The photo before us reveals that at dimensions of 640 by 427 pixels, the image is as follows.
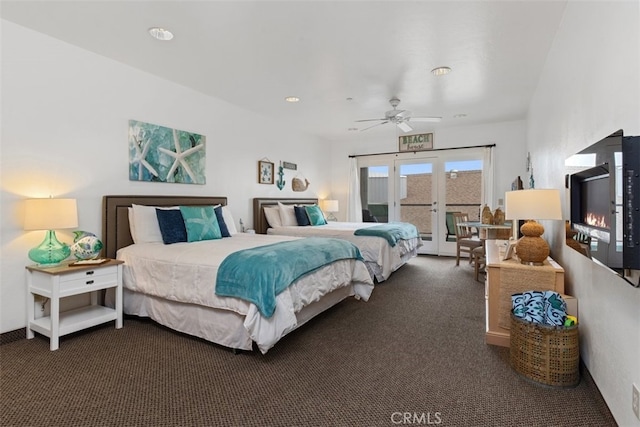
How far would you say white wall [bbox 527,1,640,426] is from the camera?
55.0 inches

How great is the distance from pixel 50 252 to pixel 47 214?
357mm

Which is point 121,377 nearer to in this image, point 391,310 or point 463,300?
point 391,310

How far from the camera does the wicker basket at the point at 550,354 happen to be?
6.36 ft

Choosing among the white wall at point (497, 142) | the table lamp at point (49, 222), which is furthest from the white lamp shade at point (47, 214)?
the white wall at point (497, 142)

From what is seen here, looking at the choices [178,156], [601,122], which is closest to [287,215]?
[178,156]

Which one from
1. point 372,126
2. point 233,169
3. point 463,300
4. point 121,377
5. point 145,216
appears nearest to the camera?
point 121,377

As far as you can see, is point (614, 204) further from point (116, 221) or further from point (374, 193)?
point (374, 193)

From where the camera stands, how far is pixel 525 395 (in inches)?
74.2

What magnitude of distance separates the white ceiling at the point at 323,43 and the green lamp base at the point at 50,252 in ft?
5.76

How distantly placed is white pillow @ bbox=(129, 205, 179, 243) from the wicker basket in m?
3.28

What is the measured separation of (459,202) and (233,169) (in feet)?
14.5

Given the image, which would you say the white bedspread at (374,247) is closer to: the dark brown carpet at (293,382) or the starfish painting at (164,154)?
the dark brown carpet at (293,382)

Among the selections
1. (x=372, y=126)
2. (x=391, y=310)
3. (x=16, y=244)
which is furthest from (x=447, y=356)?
(x=372, y=126)

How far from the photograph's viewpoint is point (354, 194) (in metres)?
7.40
